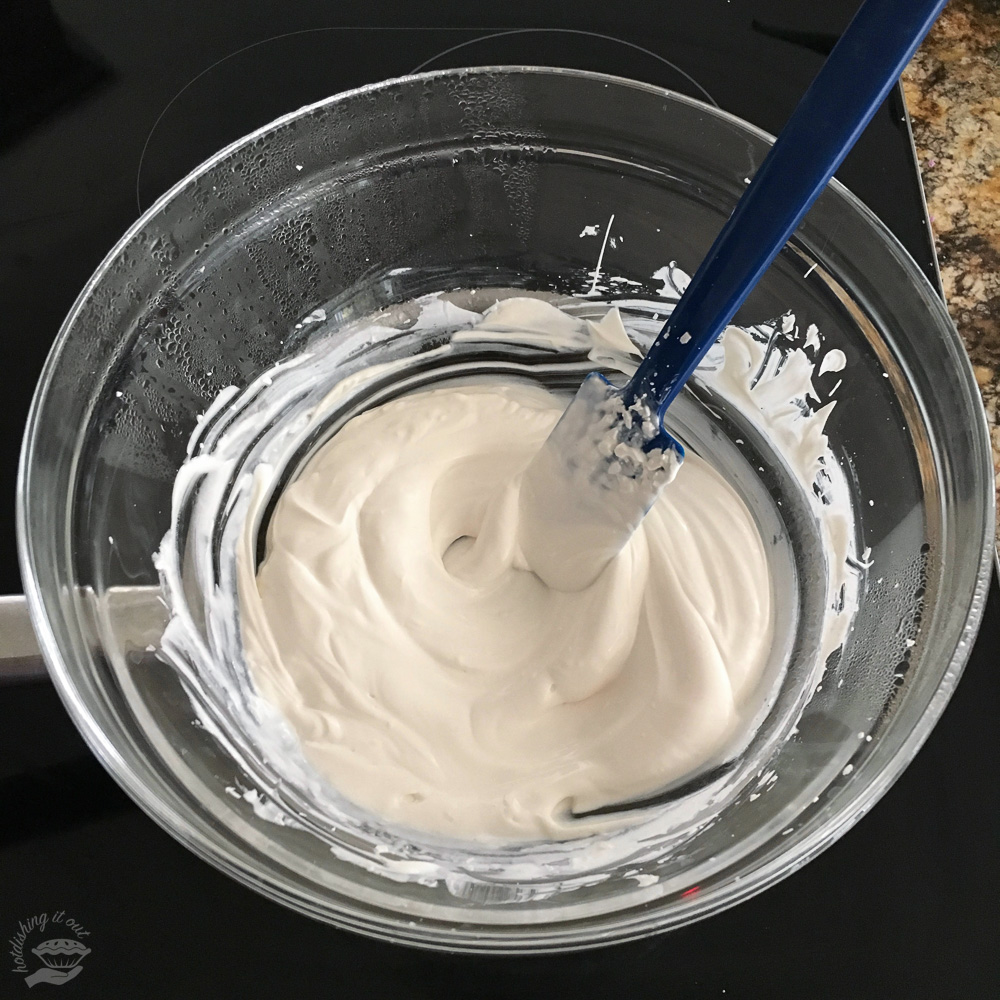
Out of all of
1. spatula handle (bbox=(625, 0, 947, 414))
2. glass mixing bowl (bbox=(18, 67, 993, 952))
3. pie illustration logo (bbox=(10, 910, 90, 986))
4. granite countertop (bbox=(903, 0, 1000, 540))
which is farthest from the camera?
granite countertop (bbox=(903, 0, 1000, 540))

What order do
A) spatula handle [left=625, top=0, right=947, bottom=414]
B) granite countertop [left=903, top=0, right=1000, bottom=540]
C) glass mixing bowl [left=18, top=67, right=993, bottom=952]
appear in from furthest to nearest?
1. granite countertop [left=903, top=0, right=1000, bottom=540]
2. glass mixing bowl [left=18, top=67, right=993, bottom=952]
3. spatula handle [left=625, top=0, right=947, bottom=414]

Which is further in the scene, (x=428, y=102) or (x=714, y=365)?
(x=714, y=365)

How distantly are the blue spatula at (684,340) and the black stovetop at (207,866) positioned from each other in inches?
21.0

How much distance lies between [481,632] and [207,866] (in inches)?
18.5

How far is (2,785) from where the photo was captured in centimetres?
116

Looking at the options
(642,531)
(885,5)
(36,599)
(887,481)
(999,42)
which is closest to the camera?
(885,5)

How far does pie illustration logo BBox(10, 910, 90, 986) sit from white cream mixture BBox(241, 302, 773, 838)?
0.36 m

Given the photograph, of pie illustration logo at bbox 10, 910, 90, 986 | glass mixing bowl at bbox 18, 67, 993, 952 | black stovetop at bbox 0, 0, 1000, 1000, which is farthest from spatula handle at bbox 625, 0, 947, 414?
pie illustration logo at bbox 10, 910, 90, 986

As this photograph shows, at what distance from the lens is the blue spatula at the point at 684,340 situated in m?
0.73

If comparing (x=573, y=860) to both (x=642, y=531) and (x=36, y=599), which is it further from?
(x=36, y=599)

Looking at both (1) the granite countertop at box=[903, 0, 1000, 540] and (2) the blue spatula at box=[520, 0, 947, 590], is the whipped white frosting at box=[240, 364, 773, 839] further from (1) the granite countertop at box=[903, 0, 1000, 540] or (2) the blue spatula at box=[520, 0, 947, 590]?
(1) the granite countertop at box=[903, 0, 1000, 540]

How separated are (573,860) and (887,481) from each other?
0.66 meters

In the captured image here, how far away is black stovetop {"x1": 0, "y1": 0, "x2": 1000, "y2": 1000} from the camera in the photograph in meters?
1.10

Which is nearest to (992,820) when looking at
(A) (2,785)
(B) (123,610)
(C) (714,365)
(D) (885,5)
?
(C) (714,365)
